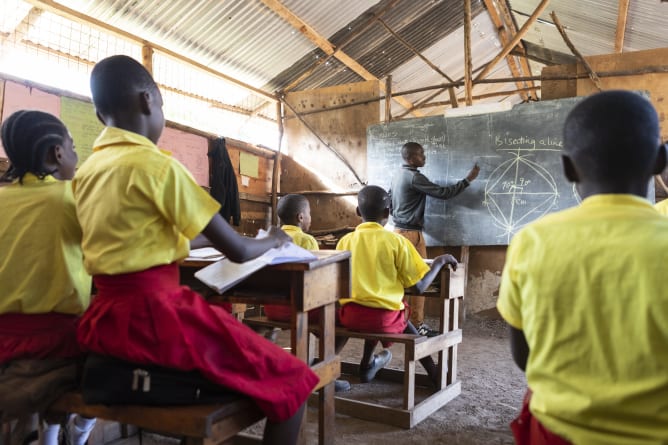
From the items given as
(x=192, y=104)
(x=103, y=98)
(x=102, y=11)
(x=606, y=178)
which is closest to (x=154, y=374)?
(x=103, y=98)

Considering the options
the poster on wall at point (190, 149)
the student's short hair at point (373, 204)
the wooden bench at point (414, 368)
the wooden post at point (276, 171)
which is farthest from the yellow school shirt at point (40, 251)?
the wooden post at point (276, 171)

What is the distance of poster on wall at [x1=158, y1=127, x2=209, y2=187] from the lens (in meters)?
5.45

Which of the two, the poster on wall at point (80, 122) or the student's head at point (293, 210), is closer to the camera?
the student's head at point (293, 210)

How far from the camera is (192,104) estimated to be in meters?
7.16

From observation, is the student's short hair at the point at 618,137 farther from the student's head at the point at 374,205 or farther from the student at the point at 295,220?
the student at the point at 295,220

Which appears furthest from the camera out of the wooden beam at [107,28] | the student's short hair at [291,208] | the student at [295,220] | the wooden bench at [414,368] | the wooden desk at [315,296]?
the wooden beam at [107,28]

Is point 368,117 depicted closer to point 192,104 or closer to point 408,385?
point 192,104

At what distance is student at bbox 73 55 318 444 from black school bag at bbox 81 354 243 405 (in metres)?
0.03

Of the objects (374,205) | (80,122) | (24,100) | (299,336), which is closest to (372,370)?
(374,205)

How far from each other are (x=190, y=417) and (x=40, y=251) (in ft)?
2.40

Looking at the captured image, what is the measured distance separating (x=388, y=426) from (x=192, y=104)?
5626mm

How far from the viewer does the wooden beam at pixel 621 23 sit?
5.77 metres

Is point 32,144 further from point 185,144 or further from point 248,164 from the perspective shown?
point 248,164

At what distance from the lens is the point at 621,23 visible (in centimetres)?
627
